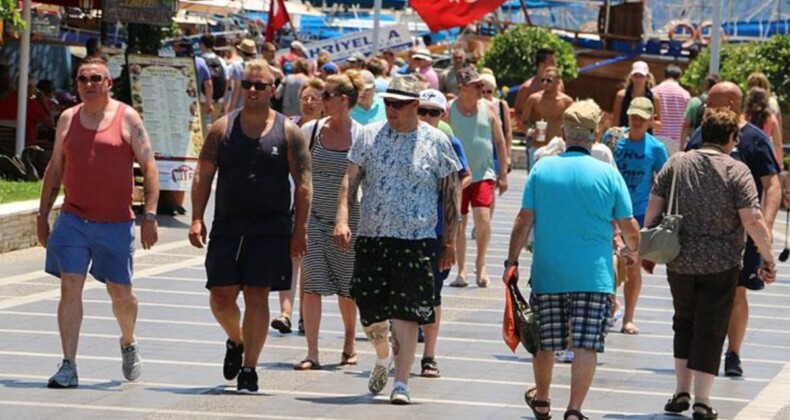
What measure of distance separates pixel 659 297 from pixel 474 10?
17.1 meters

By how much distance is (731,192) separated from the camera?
10383 mm

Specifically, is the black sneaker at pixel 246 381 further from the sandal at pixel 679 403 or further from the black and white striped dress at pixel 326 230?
the sandal at pixel 679 403

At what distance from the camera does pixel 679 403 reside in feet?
34.4

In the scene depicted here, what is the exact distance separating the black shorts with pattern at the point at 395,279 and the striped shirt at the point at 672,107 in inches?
350

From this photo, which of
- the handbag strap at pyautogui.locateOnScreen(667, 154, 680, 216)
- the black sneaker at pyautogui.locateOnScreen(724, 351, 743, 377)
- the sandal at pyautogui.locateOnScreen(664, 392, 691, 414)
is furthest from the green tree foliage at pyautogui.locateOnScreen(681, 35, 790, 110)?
the sandal at pyautogui.locateOnScreen(664, 392, 691, 414)

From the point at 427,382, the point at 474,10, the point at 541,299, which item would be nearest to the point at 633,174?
the point at 427,382

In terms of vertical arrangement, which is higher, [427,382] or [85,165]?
[85,165]

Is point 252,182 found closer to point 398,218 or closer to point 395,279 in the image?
point 398,218

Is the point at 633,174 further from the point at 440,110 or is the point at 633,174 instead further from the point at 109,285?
the point at 109,285

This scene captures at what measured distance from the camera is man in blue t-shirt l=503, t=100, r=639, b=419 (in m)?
9.59

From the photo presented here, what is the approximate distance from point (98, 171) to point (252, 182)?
33.6 inches

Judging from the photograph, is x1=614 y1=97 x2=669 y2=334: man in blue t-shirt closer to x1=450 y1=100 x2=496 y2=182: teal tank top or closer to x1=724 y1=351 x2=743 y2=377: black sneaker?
x1=724 y1=351 x2=743 y2=377: black sneaker

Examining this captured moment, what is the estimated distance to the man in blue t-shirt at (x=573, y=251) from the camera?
9586mm

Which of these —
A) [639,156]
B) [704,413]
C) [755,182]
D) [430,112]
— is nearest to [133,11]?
[639,156]
